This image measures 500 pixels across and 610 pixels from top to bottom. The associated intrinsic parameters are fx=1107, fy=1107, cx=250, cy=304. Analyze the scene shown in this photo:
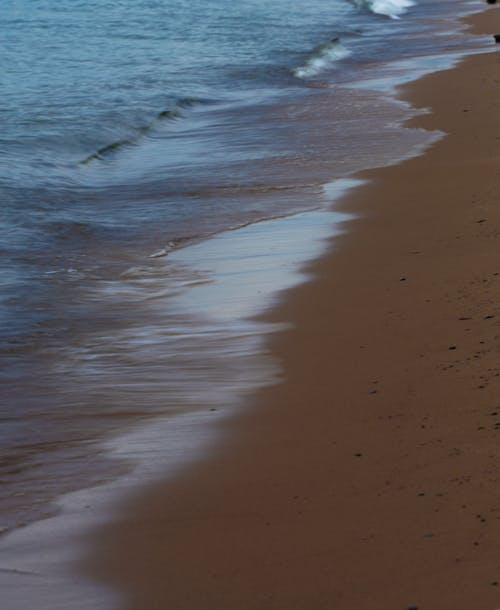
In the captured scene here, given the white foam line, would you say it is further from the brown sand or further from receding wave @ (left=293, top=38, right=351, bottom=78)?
receding wave @ (left=293, top=38, right=351, bottom=78)

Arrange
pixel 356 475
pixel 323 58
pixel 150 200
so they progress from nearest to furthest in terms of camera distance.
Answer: pixel 356 475
pixel 150 200
pixel 323 58

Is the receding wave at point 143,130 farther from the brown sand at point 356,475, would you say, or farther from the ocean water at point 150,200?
the brown sand at point 356,475

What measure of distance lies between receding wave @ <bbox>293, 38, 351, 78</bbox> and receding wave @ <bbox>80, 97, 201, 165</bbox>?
389cm

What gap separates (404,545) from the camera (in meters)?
3.46

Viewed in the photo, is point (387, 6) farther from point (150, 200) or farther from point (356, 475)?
point (356, 475)

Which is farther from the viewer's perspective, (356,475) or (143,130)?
(143,130)

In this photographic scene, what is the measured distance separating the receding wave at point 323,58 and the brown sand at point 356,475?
14302 mm

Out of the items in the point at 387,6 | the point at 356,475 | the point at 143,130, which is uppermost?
the point at 356,475

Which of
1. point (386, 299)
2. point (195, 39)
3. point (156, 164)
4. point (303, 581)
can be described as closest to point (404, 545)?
point (303, 581)

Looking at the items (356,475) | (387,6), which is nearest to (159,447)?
(356,475)

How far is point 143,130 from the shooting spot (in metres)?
15.1

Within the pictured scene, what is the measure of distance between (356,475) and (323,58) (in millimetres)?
19660

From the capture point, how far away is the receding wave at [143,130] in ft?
44.1

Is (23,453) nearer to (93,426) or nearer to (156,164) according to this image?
(93,426)
